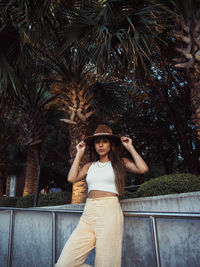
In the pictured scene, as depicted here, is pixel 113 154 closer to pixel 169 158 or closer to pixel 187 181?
pixel 187 181

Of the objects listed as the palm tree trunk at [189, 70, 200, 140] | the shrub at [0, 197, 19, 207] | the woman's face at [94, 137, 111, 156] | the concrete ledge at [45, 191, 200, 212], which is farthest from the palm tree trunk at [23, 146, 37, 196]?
the woman's face at [94, 137, 111, 156]

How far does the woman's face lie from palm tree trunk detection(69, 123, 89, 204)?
9.56 ft

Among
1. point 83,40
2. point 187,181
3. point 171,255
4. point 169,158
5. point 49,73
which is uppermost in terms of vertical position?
point 49,73

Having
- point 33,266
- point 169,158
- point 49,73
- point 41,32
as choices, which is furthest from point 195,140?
point 33,266

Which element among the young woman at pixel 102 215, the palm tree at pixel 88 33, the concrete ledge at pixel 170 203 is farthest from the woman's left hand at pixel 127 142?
the palm tree at pixel 88 33

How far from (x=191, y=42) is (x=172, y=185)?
2.76m

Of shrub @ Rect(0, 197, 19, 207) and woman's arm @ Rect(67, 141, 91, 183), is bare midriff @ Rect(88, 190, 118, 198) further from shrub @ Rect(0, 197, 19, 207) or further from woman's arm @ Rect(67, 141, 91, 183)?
shrub @ Rect(0, 197, 19, 207)

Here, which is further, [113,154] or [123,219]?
[113,154]

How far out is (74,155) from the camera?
5.49 m

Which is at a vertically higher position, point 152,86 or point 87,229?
point 152,86

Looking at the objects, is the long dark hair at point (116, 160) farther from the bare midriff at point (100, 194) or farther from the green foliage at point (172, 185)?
the green foliage at point (172, 185)

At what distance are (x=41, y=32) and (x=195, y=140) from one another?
8358 mm

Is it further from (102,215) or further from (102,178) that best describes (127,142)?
(102,215)

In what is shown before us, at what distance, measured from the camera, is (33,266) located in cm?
291
